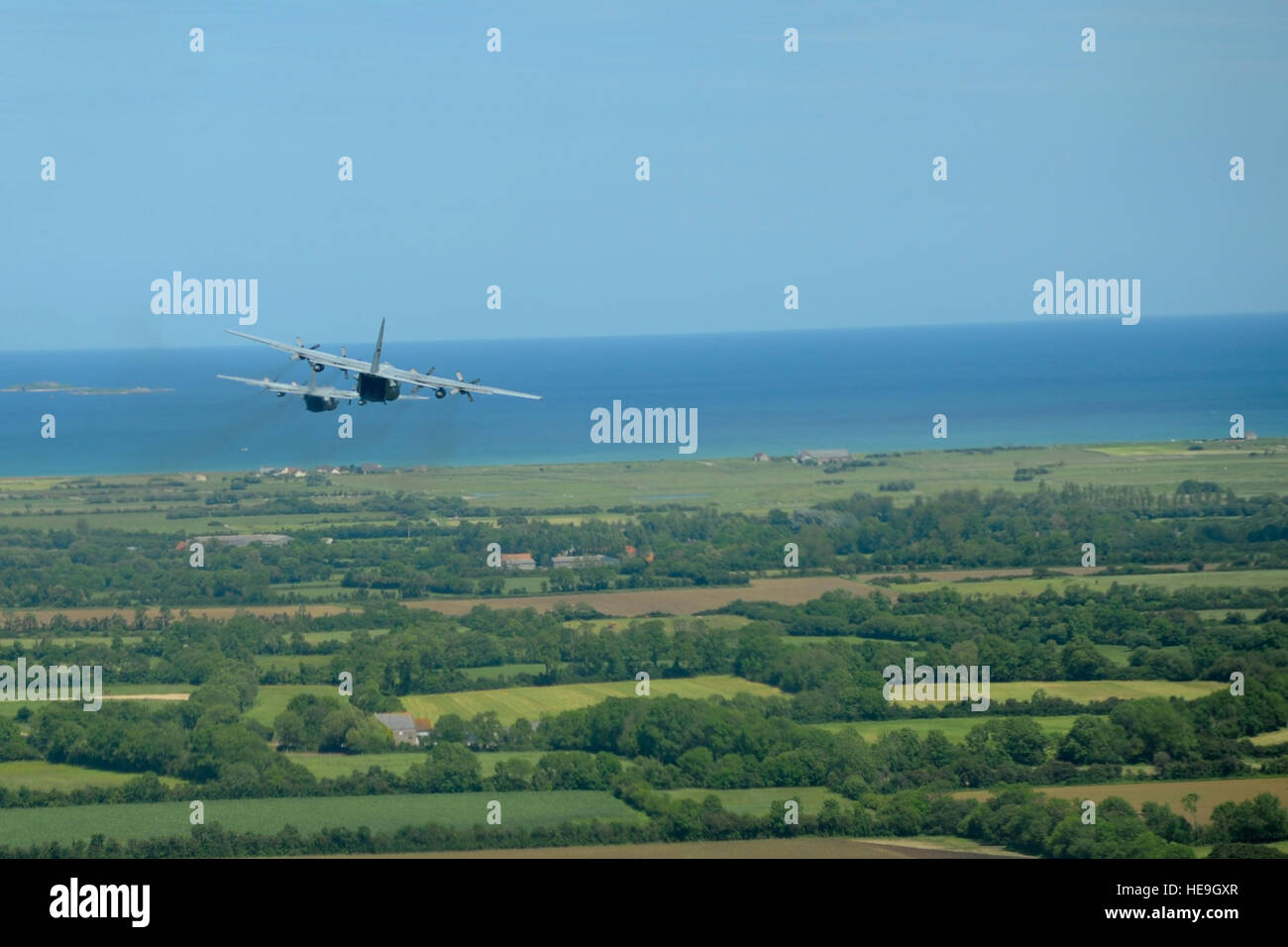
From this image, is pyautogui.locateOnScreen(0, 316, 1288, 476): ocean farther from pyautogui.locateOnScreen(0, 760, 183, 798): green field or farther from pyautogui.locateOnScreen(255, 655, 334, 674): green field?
pyautogui.locateOnScreen(0, 760, 183, 798): green field

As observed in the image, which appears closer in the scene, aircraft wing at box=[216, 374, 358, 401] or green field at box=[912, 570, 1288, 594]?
aircraft wing at box=[216, 374, 358, 401]

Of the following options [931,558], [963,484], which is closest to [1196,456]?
[963,484]

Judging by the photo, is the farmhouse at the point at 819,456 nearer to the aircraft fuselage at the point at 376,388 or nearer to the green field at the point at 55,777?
the green field at the point at 55,777

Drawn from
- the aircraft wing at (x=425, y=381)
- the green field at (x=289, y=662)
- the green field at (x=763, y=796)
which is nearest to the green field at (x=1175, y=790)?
the green field at (x=763, y=796)

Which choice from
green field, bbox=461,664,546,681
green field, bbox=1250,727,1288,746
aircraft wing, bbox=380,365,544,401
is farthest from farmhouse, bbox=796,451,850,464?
aircraft wing, bbox=380,365,544,401

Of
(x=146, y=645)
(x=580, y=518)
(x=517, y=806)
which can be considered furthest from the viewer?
(x=580, y=518)

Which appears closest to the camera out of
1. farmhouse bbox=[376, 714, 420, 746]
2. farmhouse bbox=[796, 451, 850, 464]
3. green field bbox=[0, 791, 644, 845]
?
green field bbox=[0, 791, 644, 845]

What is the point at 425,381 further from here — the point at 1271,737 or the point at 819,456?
the point at 819,456
